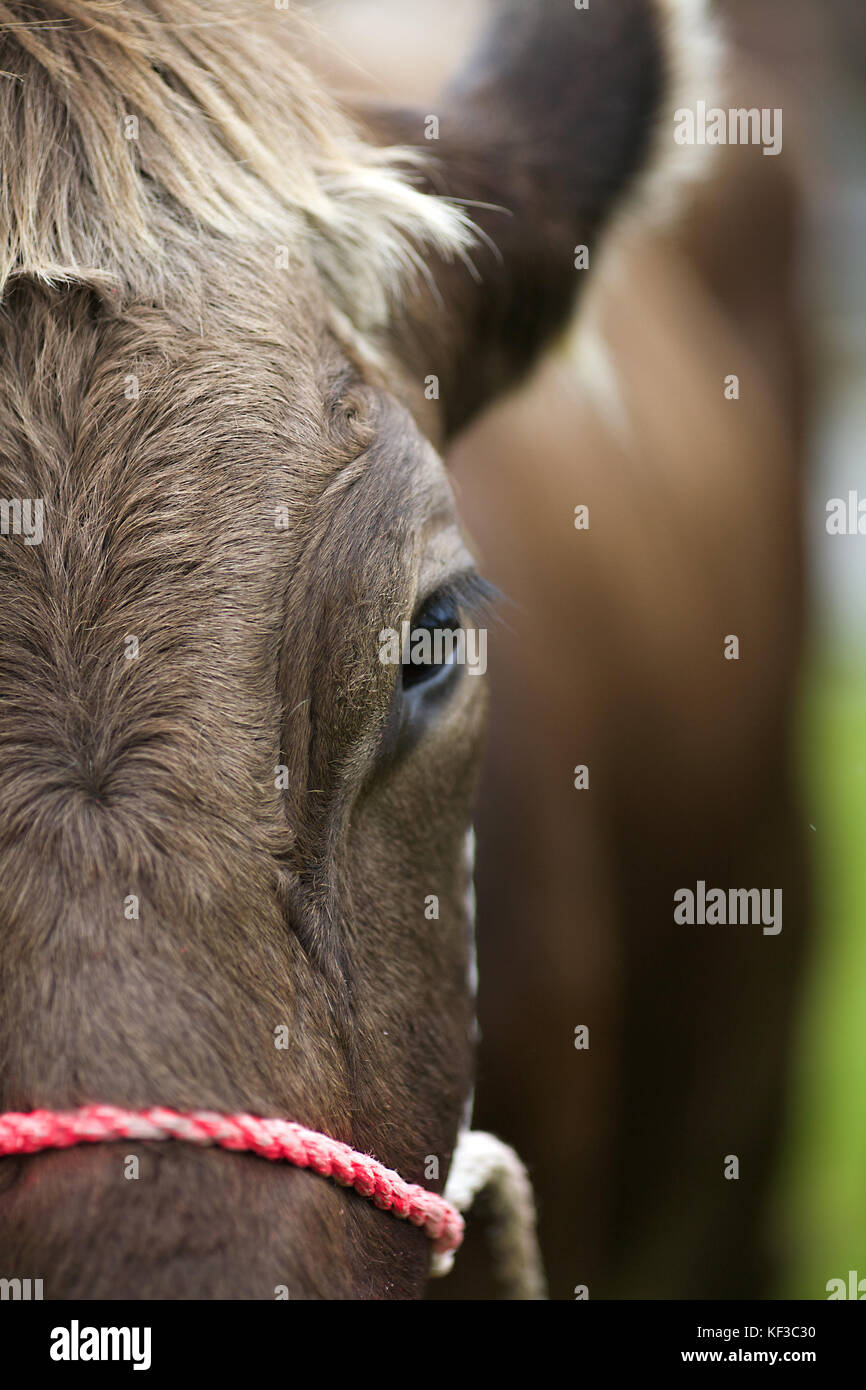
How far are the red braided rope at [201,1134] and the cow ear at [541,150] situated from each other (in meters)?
1.35

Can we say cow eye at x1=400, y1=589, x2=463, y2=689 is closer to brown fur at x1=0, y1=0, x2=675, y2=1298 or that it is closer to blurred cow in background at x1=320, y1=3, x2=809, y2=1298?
brown fur at x1=0, y1=0, x2=675, y2=1298

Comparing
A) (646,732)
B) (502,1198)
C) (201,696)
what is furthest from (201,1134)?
(646,732)

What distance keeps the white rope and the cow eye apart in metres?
0.76

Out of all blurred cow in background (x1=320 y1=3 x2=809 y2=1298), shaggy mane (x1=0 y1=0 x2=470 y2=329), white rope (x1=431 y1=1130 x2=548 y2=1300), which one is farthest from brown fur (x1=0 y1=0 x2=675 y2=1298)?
blurred cow in background (x1=320 y1=3 x2=809 y2=1298)

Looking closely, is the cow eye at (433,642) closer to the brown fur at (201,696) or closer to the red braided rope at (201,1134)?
the brown fur at (201,696)

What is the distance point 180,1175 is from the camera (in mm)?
1251

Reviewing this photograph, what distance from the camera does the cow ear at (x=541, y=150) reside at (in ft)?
7.34

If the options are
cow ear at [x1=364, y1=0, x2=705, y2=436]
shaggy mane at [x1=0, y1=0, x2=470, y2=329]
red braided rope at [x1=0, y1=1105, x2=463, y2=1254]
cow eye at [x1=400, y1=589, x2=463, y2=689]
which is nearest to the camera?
red braided rope at [x1=0, y1=1105, x2=463, y2=1254]

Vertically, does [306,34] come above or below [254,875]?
above

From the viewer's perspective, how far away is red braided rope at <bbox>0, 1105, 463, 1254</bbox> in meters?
1.22

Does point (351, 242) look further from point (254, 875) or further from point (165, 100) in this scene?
point (254, 875)

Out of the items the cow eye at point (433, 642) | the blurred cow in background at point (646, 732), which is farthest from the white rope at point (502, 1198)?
the cow eye at point (433, 642)
